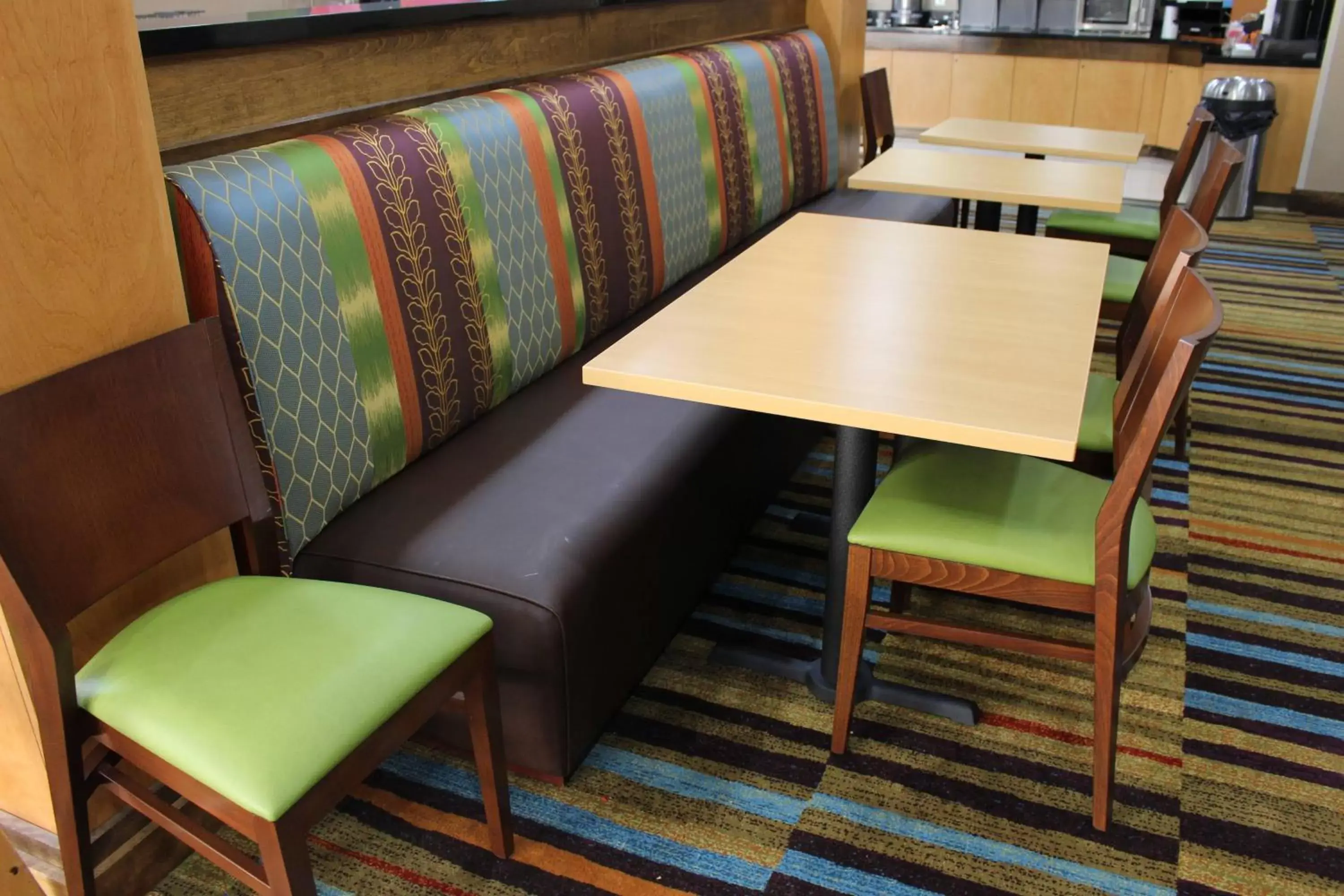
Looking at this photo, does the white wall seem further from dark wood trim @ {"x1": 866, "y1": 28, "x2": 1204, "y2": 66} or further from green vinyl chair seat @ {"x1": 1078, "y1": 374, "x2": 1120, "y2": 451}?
green vinyl chair seat @ {"x1": 1078, "y1": 374, "x2": 1120, "y2": 451}

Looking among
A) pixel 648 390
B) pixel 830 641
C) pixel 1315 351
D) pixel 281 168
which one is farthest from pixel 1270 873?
pixel 1315 351

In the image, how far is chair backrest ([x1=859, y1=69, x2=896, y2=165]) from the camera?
439cm

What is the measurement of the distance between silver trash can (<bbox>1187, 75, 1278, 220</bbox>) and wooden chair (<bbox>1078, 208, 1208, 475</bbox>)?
3.79m

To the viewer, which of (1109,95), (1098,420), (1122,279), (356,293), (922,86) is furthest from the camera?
(922,86)

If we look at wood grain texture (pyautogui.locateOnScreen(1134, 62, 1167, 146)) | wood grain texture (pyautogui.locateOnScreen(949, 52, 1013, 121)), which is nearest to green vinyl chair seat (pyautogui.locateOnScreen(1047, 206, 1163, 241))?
wood grain texture (pyautogui.locateOnScreen(1134, 62, 1167, 146))

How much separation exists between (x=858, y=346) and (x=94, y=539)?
3.79ft

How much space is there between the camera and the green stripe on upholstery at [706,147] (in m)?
3.15

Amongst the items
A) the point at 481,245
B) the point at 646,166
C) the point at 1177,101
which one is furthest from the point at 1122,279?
the point at 1177,101

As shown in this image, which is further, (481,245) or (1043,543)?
(481,245)

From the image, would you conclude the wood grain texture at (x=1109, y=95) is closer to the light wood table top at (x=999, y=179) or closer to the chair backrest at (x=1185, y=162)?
the chair backrest at (x=1185, y=162)

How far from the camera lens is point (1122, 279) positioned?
10.00 ft

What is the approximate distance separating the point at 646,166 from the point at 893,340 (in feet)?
4.26

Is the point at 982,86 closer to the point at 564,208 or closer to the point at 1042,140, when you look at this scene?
the point at 1042,140

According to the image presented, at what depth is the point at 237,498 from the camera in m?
1.59
